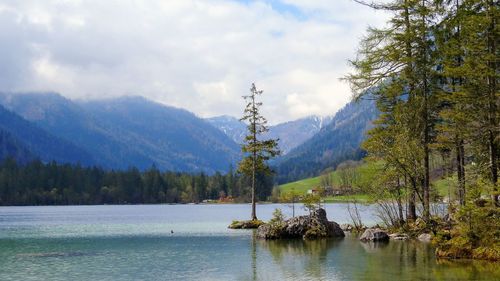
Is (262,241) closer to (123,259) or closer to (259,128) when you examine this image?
(123,259)

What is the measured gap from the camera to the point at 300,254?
45.5 meters

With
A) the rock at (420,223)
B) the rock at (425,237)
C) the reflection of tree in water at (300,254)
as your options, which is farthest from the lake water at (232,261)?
the rock at (420,223)

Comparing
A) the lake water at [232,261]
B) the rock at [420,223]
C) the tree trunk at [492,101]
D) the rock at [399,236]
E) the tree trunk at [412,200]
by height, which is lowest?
the lake water at [232,261]

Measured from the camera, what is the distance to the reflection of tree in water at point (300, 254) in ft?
117

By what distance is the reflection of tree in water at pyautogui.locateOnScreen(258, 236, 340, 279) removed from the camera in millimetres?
35625

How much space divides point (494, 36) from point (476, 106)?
484cm

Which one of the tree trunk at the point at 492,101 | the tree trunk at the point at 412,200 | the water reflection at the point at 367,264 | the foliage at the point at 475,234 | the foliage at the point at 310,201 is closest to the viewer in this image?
the water reflection at the point at 367,264

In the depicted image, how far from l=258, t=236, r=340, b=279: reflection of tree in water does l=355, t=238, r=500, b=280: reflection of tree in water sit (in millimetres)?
3285

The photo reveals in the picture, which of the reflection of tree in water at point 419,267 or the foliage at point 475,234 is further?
the foliage at point 475,234

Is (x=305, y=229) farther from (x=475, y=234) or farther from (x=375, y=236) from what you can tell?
(x=475, y=234)

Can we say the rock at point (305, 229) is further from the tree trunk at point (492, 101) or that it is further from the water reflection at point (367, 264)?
the tree trunk at point (492, 101)

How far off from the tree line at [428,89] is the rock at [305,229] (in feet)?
29.4

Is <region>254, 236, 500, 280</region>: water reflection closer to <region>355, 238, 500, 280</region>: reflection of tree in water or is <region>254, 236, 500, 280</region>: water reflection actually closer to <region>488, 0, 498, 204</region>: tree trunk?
<region>355, 238, 500, 280</region>: reflection of tree in water

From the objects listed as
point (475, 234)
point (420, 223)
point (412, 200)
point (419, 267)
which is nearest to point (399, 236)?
point (420, 223)
